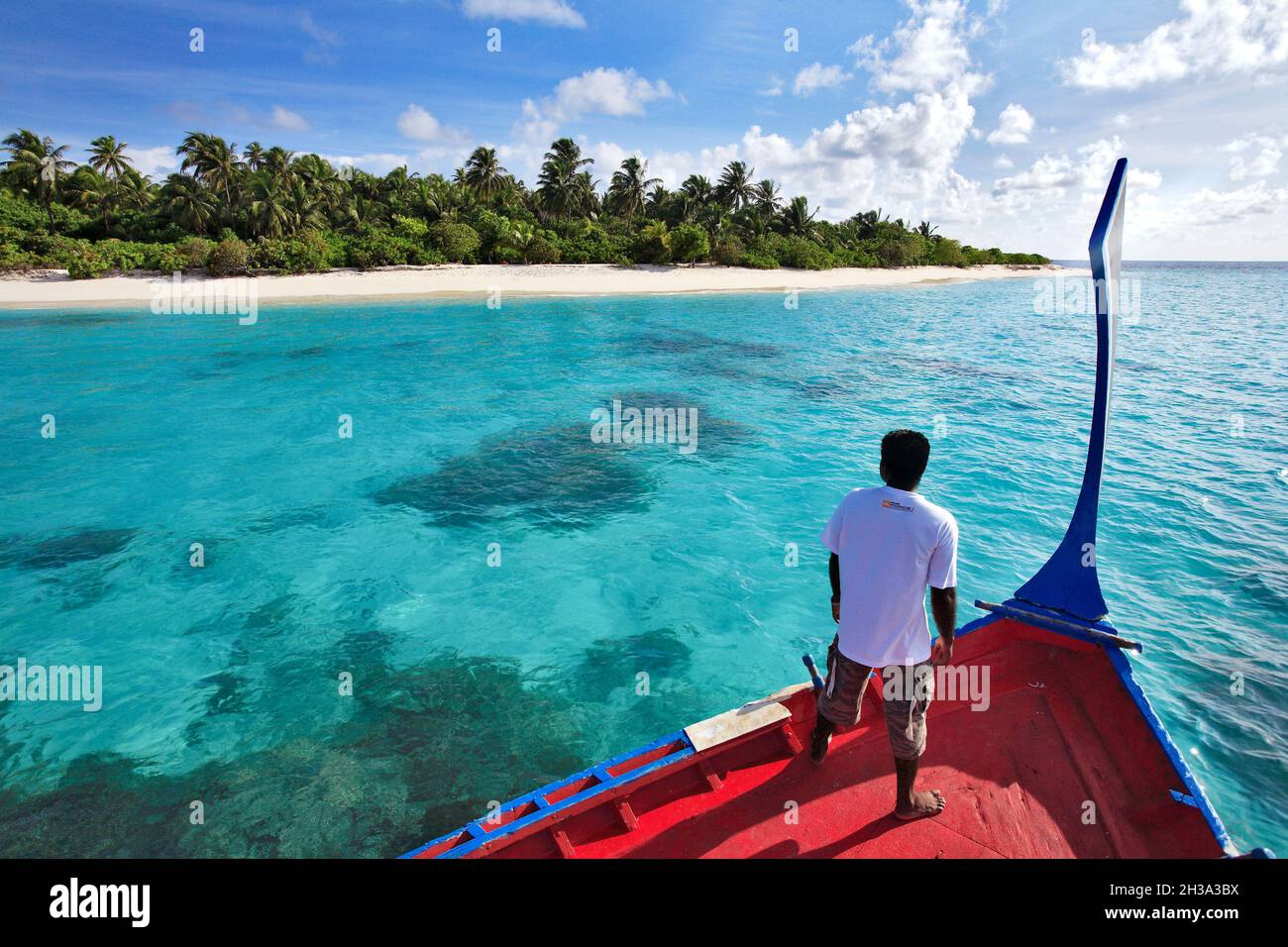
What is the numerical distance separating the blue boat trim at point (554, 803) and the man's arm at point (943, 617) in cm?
187

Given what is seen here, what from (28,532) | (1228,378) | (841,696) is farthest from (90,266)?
(1228,378)

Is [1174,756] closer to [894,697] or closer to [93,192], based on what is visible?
[894,697]

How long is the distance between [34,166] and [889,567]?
260 feet

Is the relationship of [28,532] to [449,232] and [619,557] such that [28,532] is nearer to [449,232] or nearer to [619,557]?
[619,557]

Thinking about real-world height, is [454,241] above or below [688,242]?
below

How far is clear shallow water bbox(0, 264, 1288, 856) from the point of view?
617cm

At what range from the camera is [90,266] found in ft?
147

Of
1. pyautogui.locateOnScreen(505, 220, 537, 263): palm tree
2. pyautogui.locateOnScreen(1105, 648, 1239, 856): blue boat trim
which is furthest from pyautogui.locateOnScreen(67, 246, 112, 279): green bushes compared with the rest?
pyautogui.locateOnScreen(1105, 648, 1239, 856): blue boat trim

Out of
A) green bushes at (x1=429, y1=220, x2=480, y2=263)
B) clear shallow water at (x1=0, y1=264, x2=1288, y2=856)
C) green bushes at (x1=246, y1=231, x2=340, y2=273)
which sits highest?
green bushes at (x1=429, y1=220, x2=480, y2=263)

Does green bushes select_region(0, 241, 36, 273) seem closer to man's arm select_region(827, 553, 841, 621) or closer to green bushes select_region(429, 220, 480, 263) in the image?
green bushes select_region(429, 220, 480, 263)

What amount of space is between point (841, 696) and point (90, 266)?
6102 cm

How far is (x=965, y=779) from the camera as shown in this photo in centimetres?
448

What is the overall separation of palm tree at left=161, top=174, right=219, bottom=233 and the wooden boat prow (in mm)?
64921

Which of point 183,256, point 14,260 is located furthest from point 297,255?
point 14,260
